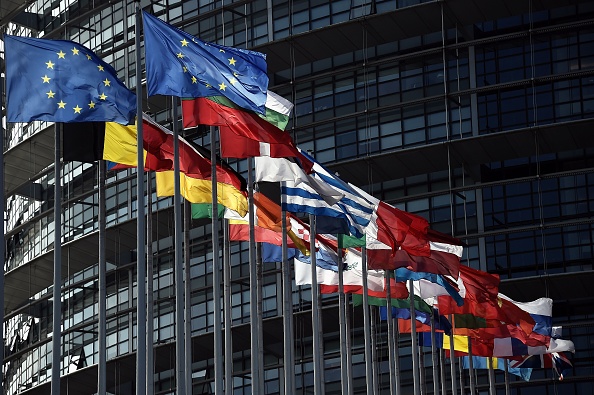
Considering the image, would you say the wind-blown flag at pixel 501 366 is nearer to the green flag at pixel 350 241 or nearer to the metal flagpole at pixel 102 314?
the green flag at pixel 350 241

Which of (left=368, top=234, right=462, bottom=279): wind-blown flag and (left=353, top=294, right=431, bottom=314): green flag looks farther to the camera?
(left=353, top=294, right=431, bottom=314): green flag

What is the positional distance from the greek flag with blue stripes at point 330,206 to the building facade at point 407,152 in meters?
25.0

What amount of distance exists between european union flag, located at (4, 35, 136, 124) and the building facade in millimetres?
35838

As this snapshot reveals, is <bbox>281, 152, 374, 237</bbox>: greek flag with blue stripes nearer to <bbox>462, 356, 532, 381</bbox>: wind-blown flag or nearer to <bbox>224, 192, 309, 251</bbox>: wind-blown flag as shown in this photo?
<bbox>224, 192, 309, 251</bbox>: wind-blown flag

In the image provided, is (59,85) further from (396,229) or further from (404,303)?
(404,303)

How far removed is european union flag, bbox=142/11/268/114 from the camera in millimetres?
29719

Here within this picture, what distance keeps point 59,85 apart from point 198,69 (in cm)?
359

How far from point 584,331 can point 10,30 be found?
131 feet

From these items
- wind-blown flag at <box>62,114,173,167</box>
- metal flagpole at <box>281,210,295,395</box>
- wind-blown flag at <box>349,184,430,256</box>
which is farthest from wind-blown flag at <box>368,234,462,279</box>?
wind-blown flag at <box>62,114,173,167</box>

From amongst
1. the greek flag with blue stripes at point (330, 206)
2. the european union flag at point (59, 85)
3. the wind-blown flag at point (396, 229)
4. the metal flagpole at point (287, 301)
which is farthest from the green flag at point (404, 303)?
the european union flag at point (59, 85)

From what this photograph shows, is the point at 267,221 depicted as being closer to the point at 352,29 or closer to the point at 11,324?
the point at 352,29

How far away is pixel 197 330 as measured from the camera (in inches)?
2739

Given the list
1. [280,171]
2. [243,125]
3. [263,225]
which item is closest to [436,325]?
[263,225]

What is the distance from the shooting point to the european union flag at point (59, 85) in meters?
27.2
